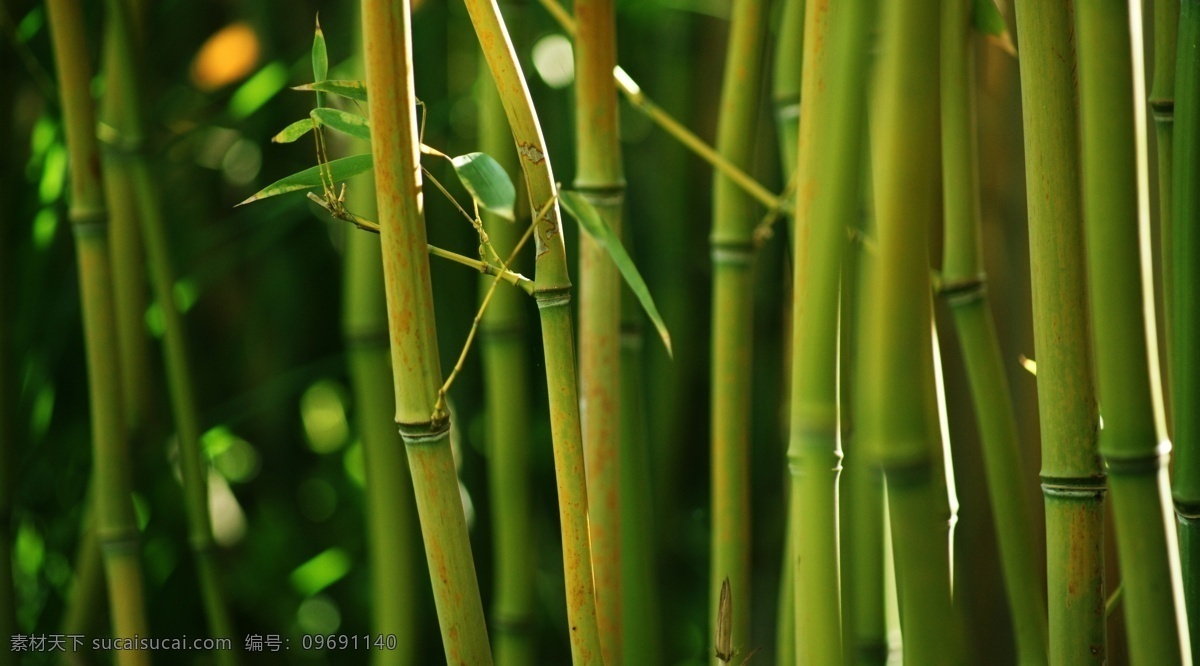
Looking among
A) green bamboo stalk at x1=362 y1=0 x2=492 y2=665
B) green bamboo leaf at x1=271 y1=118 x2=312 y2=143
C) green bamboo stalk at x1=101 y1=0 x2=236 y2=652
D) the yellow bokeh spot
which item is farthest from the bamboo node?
the yellow bokeh spot

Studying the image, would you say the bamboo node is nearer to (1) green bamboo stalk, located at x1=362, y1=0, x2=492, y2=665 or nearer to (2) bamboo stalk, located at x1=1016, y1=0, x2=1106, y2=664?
(1) green bamboo stalk, located at x1=362, y1=0, x2=492, y2=665

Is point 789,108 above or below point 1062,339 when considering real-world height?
above

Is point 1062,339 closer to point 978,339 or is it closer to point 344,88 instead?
point 978,339

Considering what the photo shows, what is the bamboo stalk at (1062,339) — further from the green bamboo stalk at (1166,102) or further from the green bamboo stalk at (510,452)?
the green bamboo stalk at (510,452)

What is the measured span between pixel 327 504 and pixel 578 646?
556mm

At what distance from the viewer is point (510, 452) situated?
0.53 metres

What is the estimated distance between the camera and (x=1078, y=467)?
0.32m

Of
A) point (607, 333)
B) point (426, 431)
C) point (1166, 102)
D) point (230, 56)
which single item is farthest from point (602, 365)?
point (230, 56)

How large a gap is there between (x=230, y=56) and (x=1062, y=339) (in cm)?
70

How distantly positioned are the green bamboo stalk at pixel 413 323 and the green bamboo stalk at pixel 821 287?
0.10 metres

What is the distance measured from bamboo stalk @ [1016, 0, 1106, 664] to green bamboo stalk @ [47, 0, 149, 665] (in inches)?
16.7

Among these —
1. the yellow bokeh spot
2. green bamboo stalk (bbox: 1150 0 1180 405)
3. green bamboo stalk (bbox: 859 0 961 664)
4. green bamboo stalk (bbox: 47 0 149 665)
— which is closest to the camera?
green bamboo stalk (bbox: 859 0 961 664)

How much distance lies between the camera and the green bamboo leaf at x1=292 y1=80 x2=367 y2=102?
1.02 feet

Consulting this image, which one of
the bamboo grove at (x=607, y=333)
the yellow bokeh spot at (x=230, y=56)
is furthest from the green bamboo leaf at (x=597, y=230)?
the yellow bokeh spot at (x=230, y=56)
